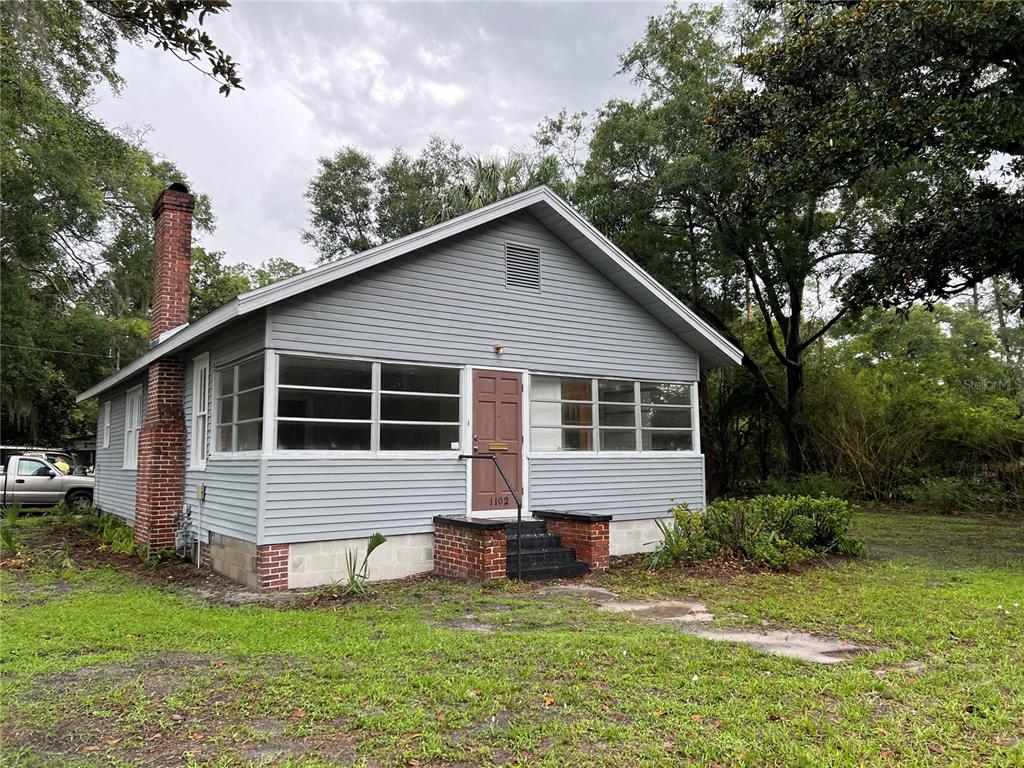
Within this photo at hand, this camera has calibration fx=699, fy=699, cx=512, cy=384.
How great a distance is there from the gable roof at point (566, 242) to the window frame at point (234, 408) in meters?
0.54

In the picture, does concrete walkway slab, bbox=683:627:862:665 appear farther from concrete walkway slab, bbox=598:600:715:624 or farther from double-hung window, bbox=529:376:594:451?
double-hung window, bbox=529:376:594:451

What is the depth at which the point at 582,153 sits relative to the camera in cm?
2230

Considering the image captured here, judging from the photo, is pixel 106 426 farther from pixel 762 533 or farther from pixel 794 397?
pixel 794 397

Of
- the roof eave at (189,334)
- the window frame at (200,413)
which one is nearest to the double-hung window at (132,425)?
the roof eave at (189,334)

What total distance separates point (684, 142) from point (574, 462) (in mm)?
9721

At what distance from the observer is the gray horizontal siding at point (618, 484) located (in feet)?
33.5

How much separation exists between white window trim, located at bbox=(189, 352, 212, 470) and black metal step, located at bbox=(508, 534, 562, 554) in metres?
4.36

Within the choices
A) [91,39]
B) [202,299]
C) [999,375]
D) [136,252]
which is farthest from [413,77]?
[202,299]

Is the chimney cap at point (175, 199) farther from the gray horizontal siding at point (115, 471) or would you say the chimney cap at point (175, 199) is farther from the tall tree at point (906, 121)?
the tall tree at point (906, 121)

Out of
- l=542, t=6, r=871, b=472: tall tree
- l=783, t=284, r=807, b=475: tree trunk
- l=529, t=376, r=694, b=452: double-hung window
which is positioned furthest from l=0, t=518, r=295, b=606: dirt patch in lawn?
l=783, t=284, r=807, b=475: tree trunk

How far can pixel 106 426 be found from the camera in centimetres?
1592

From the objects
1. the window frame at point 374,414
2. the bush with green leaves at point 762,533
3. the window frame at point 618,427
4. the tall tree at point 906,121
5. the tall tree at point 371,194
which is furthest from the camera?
the tall tree at point 371,194

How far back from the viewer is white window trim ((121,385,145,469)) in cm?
1276

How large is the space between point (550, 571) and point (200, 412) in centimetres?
544
